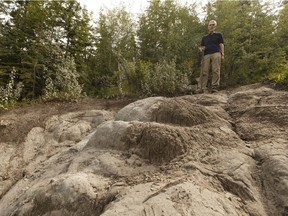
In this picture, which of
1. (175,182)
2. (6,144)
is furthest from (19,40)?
(175,182)

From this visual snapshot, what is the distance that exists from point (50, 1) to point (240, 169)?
43.1 feet

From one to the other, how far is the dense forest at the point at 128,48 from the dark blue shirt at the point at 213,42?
1450 mm

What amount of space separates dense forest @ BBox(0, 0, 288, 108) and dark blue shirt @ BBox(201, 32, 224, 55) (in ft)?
4.76

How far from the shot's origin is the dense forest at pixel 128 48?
995 cm

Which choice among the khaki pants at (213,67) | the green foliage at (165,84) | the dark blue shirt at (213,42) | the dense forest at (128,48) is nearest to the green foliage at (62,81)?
the dense forest at (128,48)

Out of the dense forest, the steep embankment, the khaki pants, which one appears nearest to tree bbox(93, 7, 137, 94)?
the dense forest

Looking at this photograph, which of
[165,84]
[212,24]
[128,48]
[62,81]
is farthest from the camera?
[128,48]

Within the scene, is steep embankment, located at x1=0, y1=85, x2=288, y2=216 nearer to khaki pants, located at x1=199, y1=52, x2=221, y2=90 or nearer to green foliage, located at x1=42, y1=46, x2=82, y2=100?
khaki pants, located at x1=199, y1=52, x2=221, y2=90

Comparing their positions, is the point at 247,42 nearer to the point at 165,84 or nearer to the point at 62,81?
the point at 165,84

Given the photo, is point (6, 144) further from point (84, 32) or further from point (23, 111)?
point (84, 32)

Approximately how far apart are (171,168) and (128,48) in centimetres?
1301

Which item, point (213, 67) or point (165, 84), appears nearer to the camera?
point (213, 67)

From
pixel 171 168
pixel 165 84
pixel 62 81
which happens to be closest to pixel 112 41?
pixel 62 81

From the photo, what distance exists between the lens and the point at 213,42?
27.2 ft
